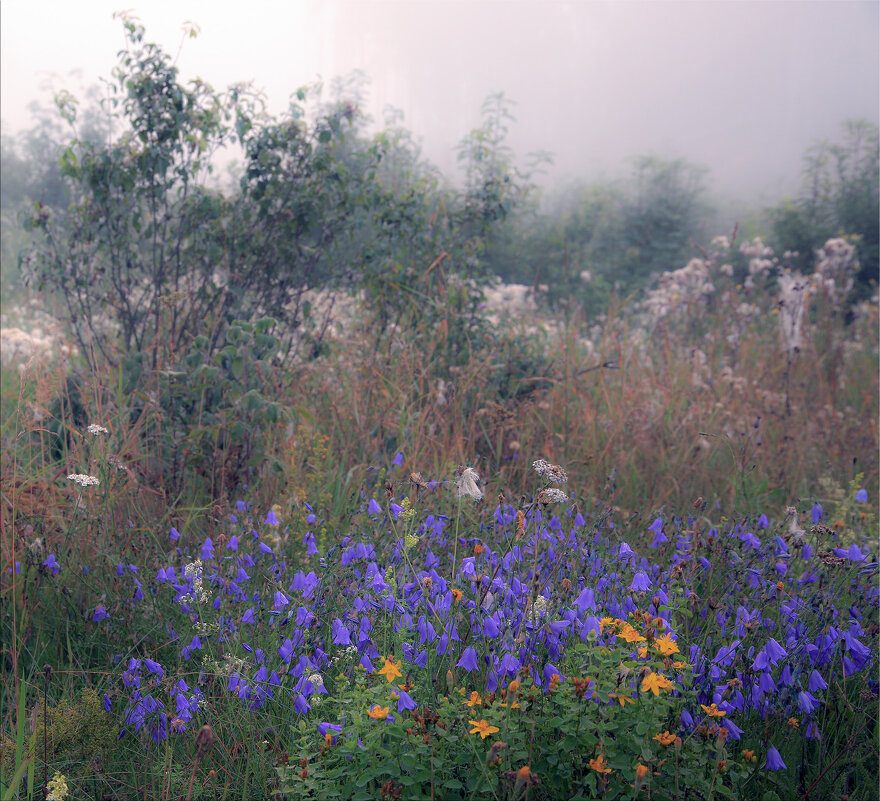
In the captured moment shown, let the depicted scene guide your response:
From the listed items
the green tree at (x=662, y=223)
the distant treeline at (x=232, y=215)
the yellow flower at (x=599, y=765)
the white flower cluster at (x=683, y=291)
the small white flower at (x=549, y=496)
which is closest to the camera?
the yellow flower at (x=599, y=765)

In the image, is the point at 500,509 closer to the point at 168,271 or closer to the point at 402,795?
the point at 402,795

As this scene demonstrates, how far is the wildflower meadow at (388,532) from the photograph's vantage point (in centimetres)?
145

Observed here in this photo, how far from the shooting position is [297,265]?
4.48m

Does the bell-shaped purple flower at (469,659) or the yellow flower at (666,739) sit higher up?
the bell-shaped purple flower at (469,659)

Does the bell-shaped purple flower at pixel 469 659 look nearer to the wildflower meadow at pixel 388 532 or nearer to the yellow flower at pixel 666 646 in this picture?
the wildflower meadow at pixel 388 532

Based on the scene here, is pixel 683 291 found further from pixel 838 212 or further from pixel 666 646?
pixel 666 646

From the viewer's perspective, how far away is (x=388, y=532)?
2.03m

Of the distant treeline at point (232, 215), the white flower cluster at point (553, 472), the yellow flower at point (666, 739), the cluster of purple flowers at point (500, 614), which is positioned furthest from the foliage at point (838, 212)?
the yellow flower at point (666, 739)

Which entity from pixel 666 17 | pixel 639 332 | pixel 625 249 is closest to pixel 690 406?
pixel 639 332

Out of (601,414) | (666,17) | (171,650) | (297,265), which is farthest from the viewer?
(666,17)

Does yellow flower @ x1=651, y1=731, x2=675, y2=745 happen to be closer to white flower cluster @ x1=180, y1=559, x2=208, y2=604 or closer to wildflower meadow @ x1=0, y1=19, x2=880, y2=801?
wildflower meadow @ x1=0, y1=19, x2=880, y2=801

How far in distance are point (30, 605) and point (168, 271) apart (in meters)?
2.34

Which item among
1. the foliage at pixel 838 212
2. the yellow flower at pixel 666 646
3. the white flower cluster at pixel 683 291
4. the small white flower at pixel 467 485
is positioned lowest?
the yellow flower at pixel 666 646

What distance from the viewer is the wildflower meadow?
145 cm
